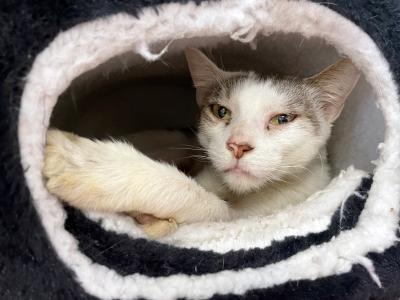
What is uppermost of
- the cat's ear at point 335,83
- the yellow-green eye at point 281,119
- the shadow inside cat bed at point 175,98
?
the cat's ear at point 335,83

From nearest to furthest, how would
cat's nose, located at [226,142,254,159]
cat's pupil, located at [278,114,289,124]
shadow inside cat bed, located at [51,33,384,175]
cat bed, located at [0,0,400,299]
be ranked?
cat bed, located at [0,0,400,299], cat's nose, located at [226,142,254,159], cat's pupil, located at [278,114,289,124], shadow inside cat bed, located at [51,33,384,175]

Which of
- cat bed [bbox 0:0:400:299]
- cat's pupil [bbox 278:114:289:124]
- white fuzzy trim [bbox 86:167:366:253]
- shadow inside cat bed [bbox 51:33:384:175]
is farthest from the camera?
shadow inside cat bed [bbox 51:33:384:175]

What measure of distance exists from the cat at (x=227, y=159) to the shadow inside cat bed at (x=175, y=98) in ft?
0.26

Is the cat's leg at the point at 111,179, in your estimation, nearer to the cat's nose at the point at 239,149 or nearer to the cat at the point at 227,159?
the cat at the point at 227,159

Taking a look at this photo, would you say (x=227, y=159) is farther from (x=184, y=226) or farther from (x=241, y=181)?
(x=184, y=226)

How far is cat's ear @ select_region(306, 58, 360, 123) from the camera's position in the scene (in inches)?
42.9

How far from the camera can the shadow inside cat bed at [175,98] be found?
1.18 m

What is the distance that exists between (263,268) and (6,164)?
1.46ft

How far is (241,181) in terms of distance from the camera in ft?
3.35

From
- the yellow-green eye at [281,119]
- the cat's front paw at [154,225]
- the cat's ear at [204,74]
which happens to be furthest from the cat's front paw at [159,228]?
the cat's ear at [204,74]

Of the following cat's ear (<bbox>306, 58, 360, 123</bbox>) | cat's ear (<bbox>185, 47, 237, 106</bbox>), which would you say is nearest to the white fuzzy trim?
cat's ear (<bbox>306, 58, 360, 123</bbox>)

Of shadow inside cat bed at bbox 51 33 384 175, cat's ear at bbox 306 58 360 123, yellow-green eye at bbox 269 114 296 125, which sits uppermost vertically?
cat's ear at bbox 306 58 360 123

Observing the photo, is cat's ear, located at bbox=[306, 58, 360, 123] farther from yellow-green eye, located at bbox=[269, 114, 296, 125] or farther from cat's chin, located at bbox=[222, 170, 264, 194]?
cat's chin, located at bbox=[222, 170, 264, 194]

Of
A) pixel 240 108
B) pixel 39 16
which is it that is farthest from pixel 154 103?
pixel 39 16
